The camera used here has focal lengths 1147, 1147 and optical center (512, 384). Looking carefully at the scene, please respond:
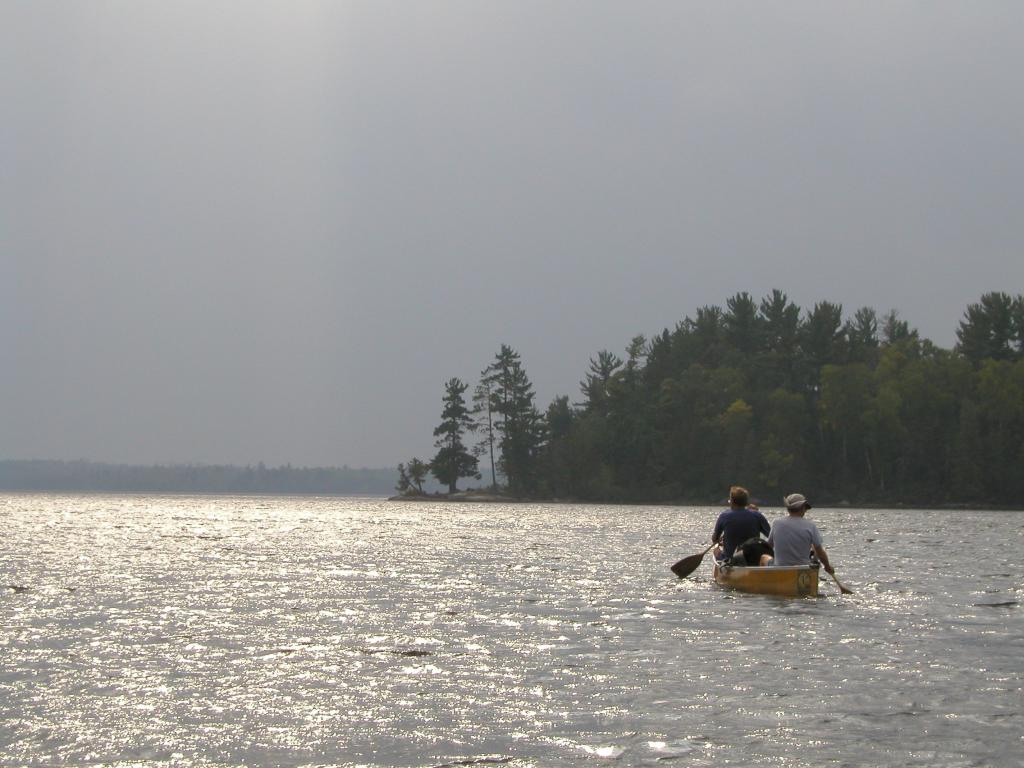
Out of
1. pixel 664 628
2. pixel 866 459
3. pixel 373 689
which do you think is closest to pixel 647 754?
pixel 373 689

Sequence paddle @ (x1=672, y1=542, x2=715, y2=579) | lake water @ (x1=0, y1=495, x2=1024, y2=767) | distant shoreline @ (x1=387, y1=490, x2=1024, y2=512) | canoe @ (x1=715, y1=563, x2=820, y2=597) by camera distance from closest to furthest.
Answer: lake water @ (x1=0, y1=495, x2=1024, y2=767), canoe @ (x1=715, y1=563, x2=820, y2=597), paddle @ (x1=672, y1=542, x2=715, y2=579), distant shoreline @ (x1=387, y1=490, x2=1024, y2=512)

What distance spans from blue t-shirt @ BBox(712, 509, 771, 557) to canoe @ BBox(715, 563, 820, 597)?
4.76ft

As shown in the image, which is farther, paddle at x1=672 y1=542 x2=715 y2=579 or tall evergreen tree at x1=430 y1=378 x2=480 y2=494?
tall evergreen tree at x1=430 y1=378 x2=480 y2=494

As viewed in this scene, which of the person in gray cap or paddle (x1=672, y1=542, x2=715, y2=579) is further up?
the person in gray cap

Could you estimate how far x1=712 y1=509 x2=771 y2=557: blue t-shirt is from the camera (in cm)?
2680

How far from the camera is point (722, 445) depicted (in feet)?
482

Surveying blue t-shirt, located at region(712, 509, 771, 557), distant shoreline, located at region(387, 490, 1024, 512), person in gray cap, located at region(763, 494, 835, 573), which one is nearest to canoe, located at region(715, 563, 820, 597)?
person in gray cap, located at region(763, 494, 835, 573)

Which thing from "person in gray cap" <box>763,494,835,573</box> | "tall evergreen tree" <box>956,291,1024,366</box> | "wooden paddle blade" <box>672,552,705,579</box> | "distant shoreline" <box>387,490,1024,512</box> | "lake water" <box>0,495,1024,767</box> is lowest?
"lake water" <box>0,495,1024,767</box>

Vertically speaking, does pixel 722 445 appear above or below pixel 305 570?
above

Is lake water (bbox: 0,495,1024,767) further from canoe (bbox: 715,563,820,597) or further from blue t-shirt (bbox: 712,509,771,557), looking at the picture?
blue t-shirt (bbox: 712,509,771,557)

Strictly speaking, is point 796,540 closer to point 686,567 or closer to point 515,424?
point 686,567

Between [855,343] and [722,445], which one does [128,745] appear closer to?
[722,445]

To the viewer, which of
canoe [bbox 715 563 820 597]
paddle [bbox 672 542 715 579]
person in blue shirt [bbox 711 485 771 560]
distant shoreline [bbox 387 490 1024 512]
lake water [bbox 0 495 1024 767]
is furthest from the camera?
distant shoreline [bbox 387 490 1024 512]

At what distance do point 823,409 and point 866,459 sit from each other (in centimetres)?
770
